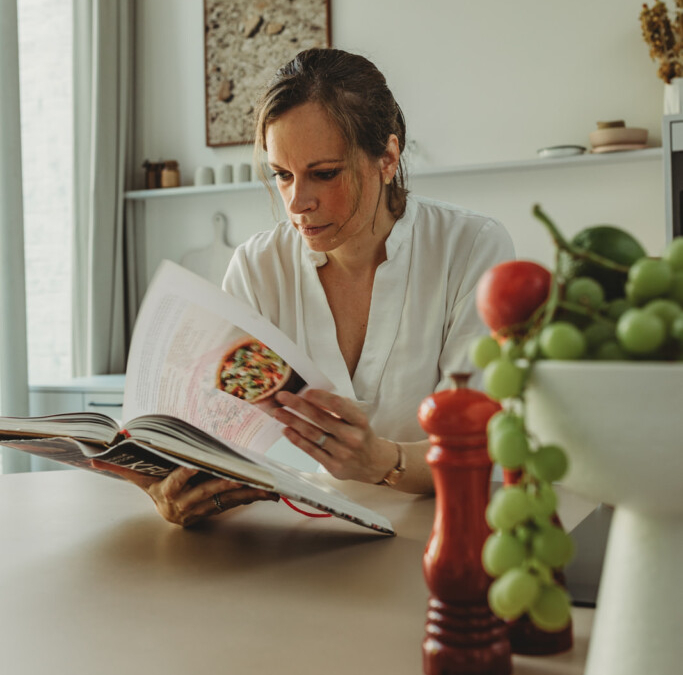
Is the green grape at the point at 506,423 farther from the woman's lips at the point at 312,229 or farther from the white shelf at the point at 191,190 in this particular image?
the white shelf at the point at 191,190

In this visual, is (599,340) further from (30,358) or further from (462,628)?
(30,358)

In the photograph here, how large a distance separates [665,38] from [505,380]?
3017 mm

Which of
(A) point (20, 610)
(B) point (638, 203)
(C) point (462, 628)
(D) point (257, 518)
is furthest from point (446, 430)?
(B) point (638, 203)

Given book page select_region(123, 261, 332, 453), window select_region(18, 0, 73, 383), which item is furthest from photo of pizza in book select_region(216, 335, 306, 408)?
window select_region(18, 0, 73, 383)

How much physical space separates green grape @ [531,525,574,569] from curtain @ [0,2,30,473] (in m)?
3.05

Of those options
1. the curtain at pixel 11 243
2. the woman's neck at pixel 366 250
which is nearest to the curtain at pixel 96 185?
the curtain at pixel 11 243

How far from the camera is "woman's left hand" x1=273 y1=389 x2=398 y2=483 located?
1068 mm

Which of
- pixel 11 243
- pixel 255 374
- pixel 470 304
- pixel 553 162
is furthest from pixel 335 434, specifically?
pixel 11 243

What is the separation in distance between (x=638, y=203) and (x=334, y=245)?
195 centimetres

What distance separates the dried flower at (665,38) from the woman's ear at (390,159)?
170 cm

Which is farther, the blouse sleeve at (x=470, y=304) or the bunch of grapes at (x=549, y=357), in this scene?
the blouse sleeve at (x=470, y=304)

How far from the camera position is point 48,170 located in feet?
12.3

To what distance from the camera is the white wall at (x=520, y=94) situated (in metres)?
3.19

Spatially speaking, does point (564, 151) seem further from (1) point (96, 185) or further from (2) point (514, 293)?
(2) point (514, 293)
